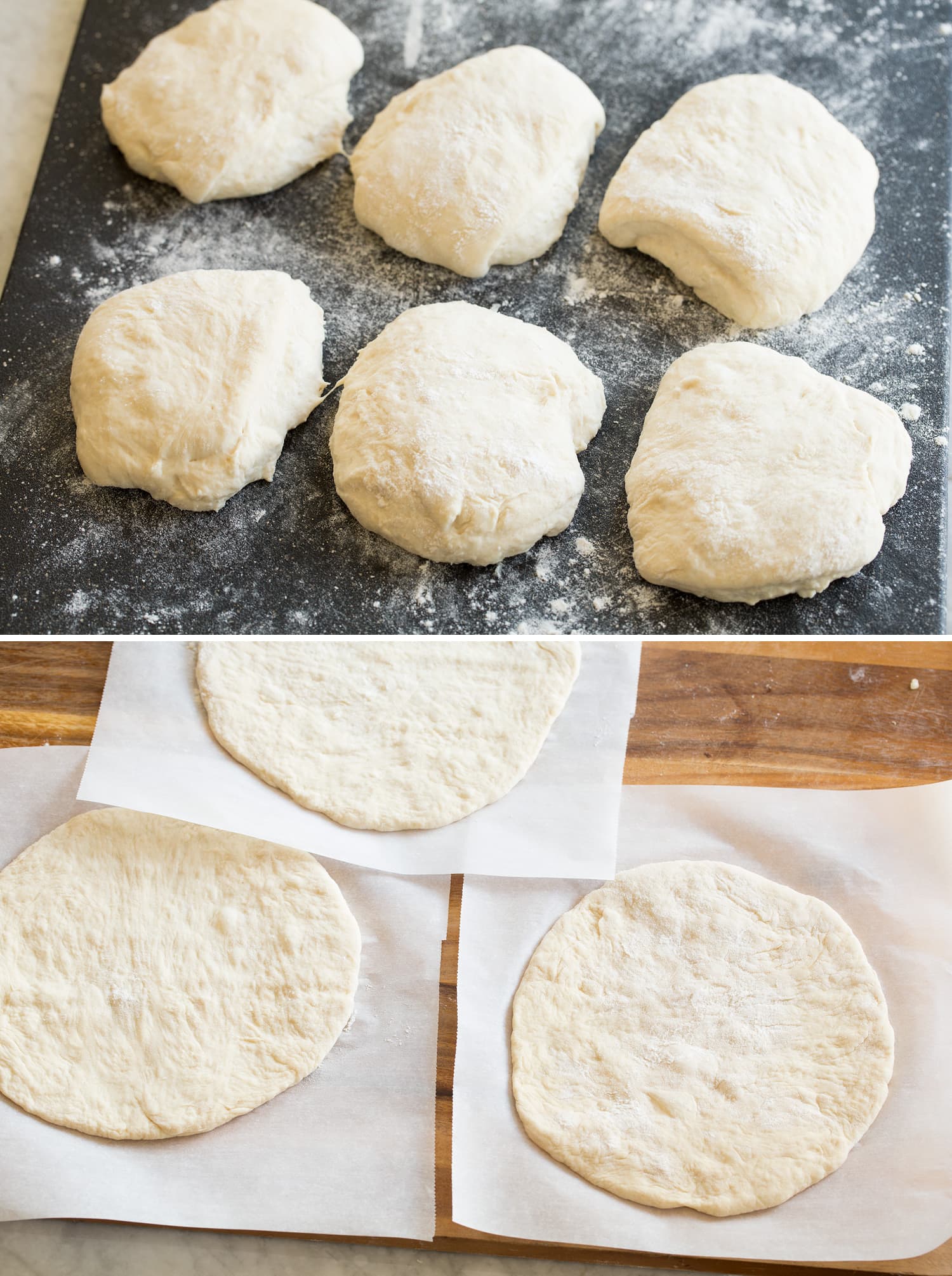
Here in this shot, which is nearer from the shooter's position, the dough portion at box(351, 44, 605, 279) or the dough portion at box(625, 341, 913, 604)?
the dough portion at box(625, 341, 913, 604)

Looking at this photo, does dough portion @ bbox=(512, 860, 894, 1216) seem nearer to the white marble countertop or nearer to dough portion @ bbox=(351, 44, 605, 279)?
the white marble countertop

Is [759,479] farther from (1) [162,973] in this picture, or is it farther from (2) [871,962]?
(1) [162,973]

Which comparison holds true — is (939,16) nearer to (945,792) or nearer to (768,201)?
(768,201)

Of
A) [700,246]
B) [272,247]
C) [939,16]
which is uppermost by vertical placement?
[939,16]

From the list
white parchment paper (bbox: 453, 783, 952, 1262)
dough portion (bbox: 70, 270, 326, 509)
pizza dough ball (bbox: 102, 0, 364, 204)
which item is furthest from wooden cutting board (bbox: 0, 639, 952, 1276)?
pizza dough ball (bbox: 102, 0, 364, 204)

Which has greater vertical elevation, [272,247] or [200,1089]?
[272,247]

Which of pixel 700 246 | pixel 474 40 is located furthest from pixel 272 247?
pixel 700 246
